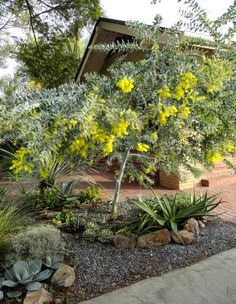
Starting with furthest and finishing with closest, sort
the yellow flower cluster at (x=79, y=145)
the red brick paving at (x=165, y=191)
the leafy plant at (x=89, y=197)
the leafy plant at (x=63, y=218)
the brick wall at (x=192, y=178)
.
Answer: the brick wall at (x=192, y=178) < the red brick paving at (x=165, y=191) < the leafy plant at (x=89, y=197) < the leafy plant at (x=63, y=218) < the yellow flower cluster at (x=79, y=145)

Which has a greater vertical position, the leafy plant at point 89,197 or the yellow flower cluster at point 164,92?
the yellow flower cluster at point 164,92

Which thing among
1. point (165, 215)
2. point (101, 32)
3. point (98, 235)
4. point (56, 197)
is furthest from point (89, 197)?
point (101, 32)

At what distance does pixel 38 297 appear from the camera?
2395 mm

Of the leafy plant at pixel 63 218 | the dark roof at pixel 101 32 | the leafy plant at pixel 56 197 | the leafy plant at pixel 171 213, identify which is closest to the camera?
the leafy plant at pixel 171 213

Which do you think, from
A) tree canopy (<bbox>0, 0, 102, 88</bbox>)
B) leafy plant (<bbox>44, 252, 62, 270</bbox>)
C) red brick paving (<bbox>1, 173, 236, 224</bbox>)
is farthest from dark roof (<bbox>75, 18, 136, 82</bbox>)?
leafy plant (<bbox>44, 252, 62, 270</bbox>)

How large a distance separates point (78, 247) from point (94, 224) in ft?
1.29

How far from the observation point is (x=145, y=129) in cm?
318

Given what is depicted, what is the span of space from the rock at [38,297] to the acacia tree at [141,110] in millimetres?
1031

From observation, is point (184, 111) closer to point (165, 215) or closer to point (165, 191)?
point (165, 215)

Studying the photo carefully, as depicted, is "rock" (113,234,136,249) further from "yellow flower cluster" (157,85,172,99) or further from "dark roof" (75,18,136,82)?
"dark roof" (75,18,136,82)

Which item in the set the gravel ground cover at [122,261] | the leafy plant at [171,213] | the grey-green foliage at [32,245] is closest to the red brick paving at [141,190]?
the leafy plant at [171,213]

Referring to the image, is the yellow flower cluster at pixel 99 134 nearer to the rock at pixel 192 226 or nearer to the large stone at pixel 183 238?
the large stone at pixel 183 238

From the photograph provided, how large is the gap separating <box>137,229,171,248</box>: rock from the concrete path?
0.46 meters

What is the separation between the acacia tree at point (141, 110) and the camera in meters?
2.46
